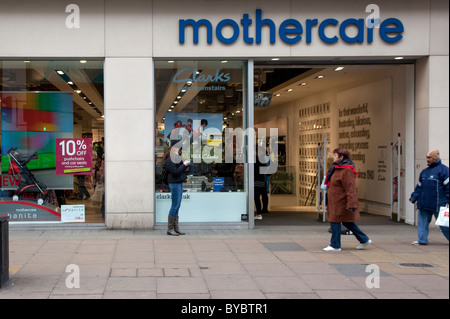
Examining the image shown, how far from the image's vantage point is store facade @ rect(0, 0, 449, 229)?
10.5 m

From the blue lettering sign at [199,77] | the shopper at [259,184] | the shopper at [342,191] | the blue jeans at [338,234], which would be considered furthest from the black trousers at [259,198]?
the shopper at [342,191]

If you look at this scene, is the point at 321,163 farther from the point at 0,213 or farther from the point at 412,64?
the point at 0,213

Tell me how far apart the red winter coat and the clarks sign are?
3.64 m

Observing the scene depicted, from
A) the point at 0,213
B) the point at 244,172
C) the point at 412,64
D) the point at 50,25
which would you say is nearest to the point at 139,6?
the point at 50,25

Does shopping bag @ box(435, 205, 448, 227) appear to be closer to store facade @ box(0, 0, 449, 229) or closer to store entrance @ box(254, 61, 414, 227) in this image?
store facade @ box(0, 0, 449, 229)

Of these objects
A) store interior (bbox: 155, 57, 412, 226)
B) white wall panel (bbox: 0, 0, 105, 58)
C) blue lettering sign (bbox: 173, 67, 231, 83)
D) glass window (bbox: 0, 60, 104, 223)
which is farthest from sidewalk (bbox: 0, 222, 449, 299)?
white wall panel (bbox: 0, 0, 105, 58)

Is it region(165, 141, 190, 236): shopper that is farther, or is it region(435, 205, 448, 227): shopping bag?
region(165, 141, 190, 236): shopper

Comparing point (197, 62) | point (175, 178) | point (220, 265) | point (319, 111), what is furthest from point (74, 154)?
point (319, 111)

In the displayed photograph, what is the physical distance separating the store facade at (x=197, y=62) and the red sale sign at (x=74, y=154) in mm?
173

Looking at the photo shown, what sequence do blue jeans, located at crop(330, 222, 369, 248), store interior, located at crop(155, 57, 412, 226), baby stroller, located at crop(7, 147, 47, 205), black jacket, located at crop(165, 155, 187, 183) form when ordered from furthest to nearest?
store interior, located at crop(155, 57, 412, 226), baby stroller, located at crop(7, 147, 47, 205), black jacket, located at crop(165, 155, 187, 183), blue jeans, located at crop(330, 222, 369, 248)

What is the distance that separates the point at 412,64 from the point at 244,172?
4658 millimetres

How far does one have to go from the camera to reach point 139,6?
34.7ft

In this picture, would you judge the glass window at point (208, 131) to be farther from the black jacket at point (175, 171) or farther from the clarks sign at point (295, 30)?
the black jacket at point (175, 171)

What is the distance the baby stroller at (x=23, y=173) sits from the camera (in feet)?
35.4
